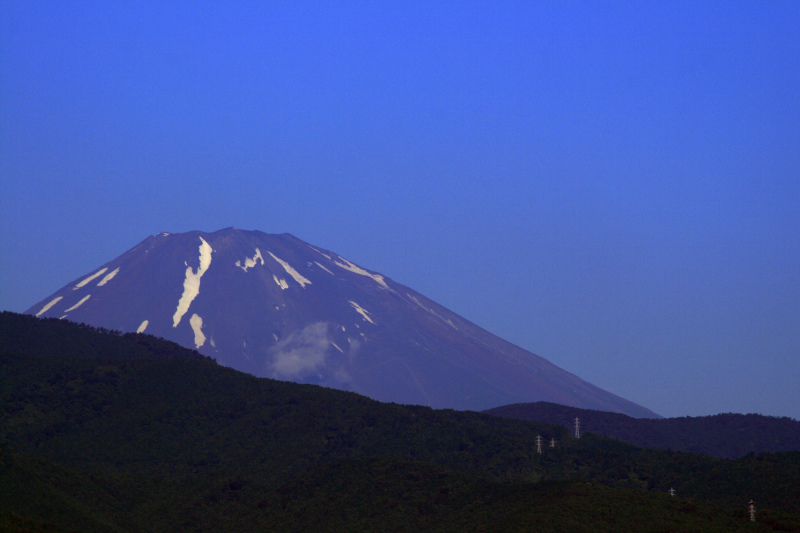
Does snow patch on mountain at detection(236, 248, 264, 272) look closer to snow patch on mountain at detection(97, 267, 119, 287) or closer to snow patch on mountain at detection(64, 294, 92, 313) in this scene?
snow patch on mountain at detection(97, 267, 119, 287)

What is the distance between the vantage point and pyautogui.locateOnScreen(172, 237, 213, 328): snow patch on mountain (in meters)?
168

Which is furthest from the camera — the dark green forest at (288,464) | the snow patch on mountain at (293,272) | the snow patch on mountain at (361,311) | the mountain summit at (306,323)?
the snow patch on mountain at (293,272)

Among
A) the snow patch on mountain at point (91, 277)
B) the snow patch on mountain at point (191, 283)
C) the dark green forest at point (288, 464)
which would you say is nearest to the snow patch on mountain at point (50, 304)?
the snow patch on mountain at point (91, 277)

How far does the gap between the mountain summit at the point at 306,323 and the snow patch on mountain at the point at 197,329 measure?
28 centimetres

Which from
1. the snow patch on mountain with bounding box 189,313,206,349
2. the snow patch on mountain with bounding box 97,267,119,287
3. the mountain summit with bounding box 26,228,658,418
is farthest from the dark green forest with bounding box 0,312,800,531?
the snow patch on mountain with bounding box 97,267,119,287

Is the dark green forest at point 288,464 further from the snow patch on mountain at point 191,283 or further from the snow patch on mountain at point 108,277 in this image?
the snow patch on mountain at point 108,277

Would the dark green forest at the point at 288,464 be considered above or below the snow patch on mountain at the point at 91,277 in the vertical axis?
below

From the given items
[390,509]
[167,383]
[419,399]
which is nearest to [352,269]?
[419,399]

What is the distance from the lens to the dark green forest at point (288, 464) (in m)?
34.8

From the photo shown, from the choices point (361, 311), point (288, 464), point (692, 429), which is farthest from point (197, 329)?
point (288, 464)

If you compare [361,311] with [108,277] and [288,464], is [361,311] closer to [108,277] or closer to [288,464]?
[108,277]

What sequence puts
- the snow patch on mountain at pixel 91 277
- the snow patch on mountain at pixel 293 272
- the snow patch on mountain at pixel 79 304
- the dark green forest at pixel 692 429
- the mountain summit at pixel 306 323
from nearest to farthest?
1. the dark green forest at pixel 692 429
2. the mountain summit at pixel 306 323
3. the snow patch on mountain at pixel 79 304
4. the snow patch on mountain at pixel 91 277
5. the snow patch on mountain at pixel 293 272

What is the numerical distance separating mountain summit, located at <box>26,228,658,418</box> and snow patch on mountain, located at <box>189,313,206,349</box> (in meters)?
0.28

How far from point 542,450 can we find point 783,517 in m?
20.5
